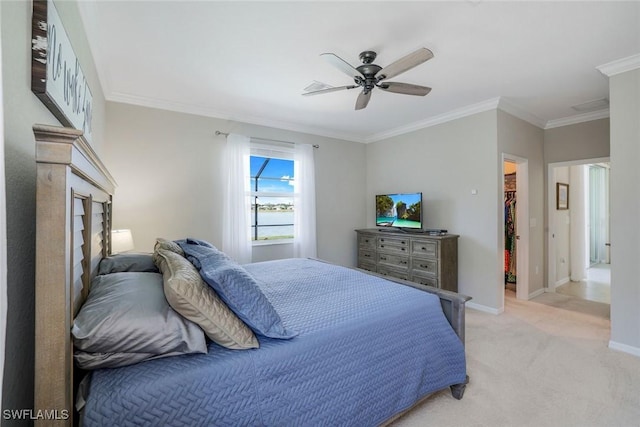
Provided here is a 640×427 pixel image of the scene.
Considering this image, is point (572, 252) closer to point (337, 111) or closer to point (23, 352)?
point (337, 111)

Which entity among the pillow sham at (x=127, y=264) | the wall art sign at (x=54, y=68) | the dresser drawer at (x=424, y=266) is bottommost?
the dresser drawer at (x=424, y=266)

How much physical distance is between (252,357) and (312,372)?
30 cm

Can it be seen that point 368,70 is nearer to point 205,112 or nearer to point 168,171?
point 205,112

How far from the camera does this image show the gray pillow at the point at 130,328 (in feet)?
3.29

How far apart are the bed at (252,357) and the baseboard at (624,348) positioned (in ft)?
6.04

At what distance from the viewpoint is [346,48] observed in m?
2.32

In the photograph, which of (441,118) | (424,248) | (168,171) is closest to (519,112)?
(441,118)

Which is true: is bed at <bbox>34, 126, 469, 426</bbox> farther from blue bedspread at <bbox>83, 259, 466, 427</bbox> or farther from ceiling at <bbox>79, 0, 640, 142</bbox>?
ceiling at <bbox>79, 0, 640, 142</bbox>

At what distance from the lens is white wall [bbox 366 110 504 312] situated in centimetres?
353

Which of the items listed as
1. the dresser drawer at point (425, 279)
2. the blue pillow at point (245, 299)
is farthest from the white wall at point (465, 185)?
the blue pillow at point (245, 299)

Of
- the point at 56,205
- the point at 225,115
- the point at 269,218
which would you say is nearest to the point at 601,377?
the point at 56,205

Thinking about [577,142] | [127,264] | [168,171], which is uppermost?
[577,142]

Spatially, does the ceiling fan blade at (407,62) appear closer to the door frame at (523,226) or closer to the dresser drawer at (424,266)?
the dresser drawer at (424,266)

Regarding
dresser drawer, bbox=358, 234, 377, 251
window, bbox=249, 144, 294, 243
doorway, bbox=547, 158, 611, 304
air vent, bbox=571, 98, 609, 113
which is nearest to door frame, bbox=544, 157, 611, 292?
doorway, bbox=547, 158, 611, 304
